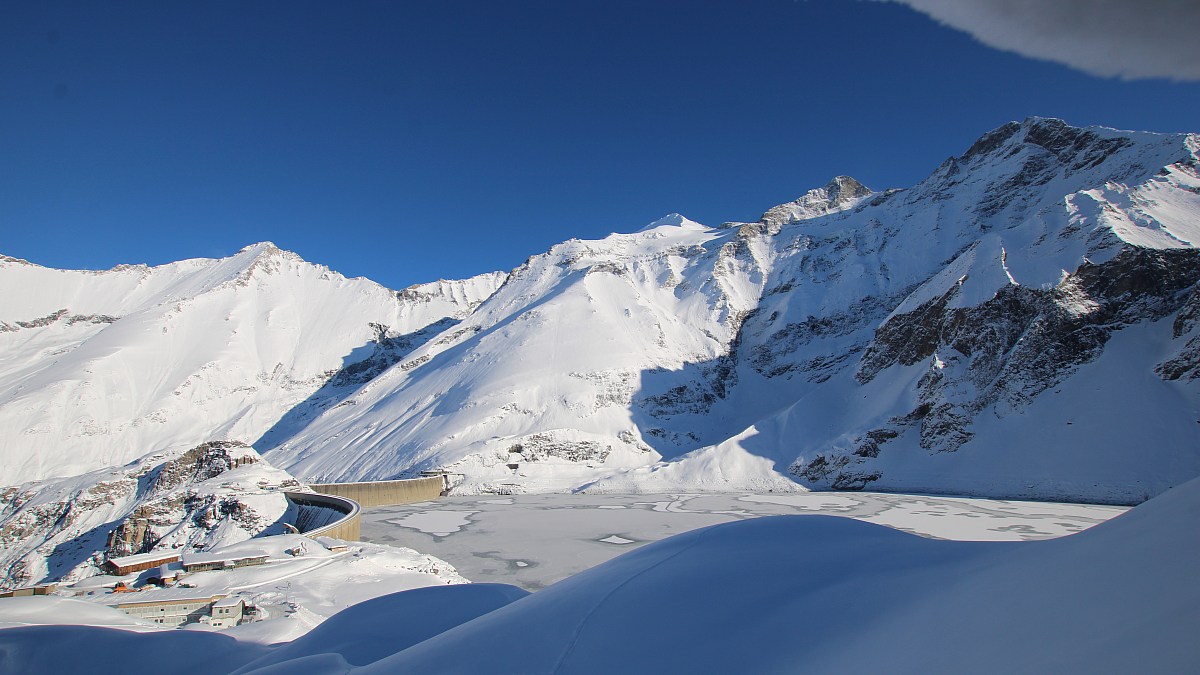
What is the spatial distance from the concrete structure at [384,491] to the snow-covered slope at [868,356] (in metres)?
4.80

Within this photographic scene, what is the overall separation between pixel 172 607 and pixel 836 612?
15.3m

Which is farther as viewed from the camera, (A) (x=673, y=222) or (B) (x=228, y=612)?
(A) (x=673, y=222)

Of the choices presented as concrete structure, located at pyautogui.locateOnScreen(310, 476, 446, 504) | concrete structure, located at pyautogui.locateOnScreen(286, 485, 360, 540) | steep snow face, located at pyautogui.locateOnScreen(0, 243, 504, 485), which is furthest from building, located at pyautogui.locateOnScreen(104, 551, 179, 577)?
steep snow face, located at pyautogui.locateOnScreen(0, 243, 504, 485)

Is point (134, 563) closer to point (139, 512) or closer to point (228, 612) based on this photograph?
point (139, 512)

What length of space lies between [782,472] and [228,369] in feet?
309

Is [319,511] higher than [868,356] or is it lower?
lower

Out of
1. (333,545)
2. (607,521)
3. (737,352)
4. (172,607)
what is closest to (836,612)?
(172,607)

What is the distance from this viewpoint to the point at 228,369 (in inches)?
3839

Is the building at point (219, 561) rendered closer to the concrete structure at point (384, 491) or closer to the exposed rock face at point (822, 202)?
the concrete structure at point (384, 491)

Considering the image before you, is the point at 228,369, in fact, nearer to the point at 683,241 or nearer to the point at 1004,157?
the point at 683,241

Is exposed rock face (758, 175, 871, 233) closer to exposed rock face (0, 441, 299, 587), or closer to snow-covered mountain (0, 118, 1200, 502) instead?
snow-covered mountain (0, 118, 1200, 502)

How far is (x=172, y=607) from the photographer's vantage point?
12883mm

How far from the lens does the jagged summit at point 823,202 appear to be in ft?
358

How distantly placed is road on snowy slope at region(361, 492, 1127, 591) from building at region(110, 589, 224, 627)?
8.06m
